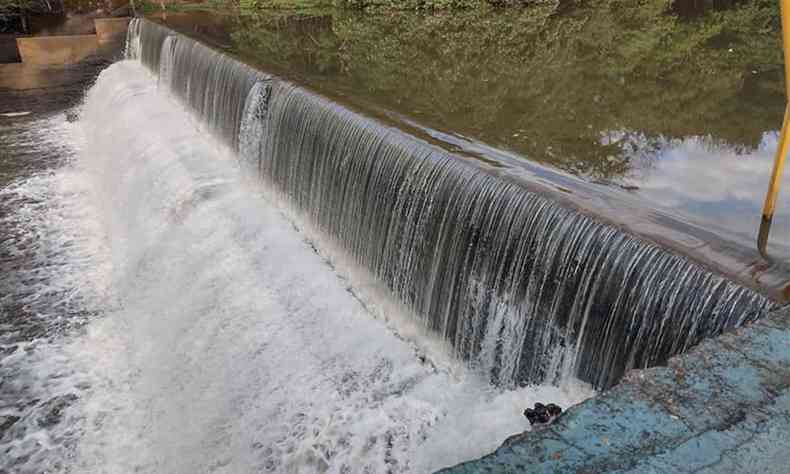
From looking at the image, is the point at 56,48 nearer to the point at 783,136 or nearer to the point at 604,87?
the point at 604,87

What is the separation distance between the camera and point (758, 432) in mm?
1648

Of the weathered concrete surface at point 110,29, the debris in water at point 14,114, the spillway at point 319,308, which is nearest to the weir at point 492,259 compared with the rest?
the spillway at point 319,308

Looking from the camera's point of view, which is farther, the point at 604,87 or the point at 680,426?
the point at 604,87

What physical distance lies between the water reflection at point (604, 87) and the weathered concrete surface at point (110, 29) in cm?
413

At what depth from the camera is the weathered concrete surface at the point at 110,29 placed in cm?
1834

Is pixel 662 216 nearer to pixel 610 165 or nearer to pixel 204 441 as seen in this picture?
pixel 610 165

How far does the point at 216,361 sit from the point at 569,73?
700cm

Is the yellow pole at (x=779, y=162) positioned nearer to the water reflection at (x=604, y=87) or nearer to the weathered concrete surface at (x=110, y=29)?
the water reflection at (x=604, y=87)

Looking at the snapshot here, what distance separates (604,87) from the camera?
8734 mm

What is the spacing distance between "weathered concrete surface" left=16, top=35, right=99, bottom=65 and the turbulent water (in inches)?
434

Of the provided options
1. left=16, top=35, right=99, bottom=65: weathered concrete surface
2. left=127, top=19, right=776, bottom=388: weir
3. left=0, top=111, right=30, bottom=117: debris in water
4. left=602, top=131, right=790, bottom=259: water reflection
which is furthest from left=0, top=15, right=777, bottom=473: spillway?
left=16, top=35, right=99, bottom=65: weathered concrete surface

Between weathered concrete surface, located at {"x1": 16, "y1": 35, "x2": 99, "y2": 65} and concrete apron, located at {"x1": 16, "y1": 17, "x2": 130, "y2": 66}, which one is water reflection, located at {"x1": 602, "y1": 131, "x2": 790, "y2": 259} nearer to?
concrete apron, located at {"x1": 16, "y1": 17, "x2": 130, "y2": 66}

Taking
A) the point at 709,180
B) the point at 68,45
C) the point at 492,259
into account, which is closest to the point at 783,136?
the point at 492,259

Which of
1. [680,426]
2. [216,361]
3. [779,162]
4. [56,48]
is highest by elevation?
[779,162]
